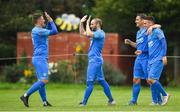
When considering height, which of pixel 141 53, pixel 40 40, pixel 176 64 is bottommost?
pixel 176 64

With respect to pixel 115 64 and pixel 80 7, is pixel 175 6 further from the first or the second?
pixel 80 7

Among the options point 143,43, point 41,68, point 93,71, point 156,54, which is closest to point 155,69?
point 156,54

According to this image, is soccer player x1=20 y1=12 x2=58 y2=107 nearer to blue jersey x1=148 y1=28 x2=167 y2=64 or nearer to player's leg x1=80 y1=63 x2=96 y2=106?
player's leg x1=80 y1=63 x2=96 y2=106

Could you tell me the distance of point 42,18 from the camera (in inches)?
723

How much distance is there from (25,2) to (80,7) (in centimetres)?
356

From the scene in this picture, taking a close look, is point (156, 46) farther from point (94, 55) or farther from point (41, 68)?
point (41, 68)

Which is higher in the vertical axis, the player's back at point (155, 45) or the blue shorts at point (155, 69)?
the player's back at point (155, 45)

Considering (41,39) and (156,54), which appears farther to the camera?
(41,39)

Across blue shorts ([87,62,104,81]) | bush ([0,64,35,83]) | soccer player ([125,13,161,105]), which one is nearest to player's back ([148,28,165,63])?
soccer player ([125,13,161,105])

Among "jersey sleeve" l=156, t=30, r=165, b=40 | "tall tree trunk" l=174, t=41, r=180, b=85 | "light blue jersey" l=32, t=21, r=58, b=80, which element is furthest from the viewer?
"tall tree trunk" l=174, t=41, r=180, b=85

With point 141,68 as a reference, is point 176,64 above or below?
below

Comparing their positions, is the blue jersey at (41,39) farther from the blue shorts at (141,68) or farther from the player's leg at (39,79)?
the blue shorts at (141,68)

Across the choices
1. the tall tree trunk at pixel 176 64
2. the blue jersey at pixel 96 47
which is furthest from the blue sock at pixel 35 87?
the tall tree trunk at pixel 176 64

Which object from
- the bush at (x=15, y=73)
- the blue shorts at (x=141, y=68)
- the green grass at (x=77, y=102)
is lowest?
the bush at (x=15, y=73)
